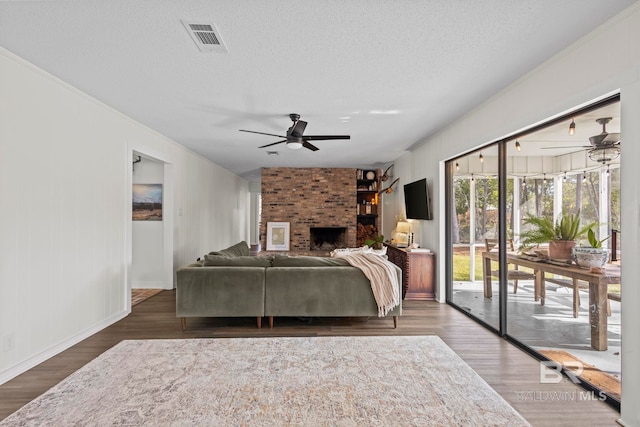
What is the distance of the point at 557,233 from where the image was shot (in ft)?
9.70

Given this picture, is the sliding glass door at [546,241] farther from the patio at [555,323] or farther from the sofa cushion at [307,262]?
the sofa cushion at [307,262]

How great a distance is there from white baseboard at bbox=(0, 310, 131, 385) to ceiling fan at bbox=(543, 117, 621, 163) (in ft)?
15.3

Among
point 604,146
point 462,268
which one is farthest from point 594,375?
point 462,268

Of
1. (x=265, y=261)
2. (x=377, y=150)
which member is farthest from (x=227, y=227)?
(x=265, y=261)

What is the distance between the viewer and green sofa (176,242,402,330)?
12.4 ft

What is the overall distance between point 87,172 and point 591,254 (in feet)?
15.1

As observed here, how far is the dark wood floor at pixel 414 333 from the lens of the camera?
7.45 ft

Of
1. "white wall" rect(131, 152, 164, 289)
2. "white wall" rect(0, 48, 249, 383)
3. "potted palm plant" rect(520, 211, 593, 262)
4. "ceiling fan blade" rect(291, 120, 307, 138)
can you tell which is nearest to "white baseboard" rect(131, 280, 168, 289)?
"white wall" rect(131, 152, 164, 289)

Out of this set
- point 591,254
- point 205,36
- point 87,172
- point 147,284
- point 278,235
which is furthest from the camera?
point 278,235

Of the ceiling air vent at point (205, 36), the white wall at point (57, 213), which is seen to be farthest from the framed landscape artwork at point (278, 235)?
the ceiling air vent at point (205, 36)

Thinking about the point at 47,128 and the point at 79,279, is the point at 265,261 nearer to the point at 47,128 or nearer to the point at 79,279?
the point at 79,279

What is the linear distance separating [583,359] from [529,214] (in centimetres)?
128

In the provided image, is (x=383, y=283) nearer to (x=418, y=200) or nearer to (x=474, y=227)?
(x=474, y=227)

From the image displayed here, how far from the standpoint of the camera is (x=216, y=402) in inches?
90.8
